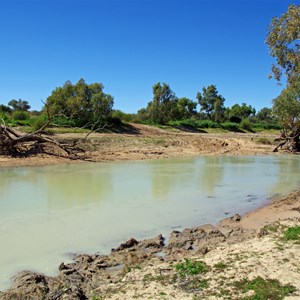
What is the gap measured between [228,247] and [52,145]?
16692mm

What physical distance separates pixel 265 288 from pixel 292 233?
2.65 meters

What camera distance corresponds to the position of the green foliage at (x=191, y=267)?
5434 mm

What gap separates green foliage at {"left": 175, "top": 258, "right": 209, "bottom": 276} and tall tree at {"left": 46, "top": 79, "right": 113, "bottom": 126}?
25.5 m

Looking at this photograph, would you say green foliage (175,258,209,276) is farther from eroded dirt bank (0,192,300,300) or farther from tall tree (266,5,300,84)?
tall tree (266,5,300,84)

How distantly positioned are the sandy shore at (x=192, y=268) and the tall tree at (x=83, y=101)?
2348 cm

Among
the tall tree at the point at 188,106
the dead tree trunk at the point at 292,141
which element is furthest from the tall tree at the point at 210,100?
the dead tree trunk at the point at 292,141

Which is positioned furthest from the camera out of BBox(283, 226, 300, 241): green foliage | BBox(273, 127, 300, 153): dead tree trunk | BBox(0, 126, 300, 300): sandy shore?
BBox(273, 127, 300, 153): dead tree trunk

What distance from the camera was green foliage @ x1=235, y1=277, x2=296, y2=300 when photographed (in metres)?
4.50

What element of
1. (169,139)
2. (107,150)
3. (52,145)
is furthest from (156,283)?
(169,139)

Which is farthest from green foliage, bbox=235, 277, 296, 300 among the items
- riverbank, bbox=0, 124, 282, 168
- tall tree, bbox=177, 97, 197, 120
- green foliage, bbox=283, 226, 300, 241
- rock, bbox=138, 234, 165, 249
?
tall tree, bbox=177, 97, 197, 120

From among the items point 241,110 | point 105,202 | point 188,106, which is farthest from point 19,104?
point 105,202

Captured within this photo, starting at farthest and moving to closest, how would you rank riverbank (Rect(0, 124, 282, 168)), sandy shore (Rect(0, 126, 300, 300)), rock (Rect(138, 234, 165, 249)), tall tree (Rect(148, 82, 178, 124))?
1. tall tree (Rect(148, 82, 178, 124))
2. riverbank (Rect(0, 124, 282, 168))
3. rock (Rect(138, 234, 165, 249))
4. sandy shore (Rect(0, 126, 300, 300))

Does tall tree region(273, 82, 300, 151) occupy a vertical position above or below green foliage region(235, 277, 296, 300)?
above

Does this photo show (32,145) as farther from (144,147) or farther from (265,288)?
(265,288)
